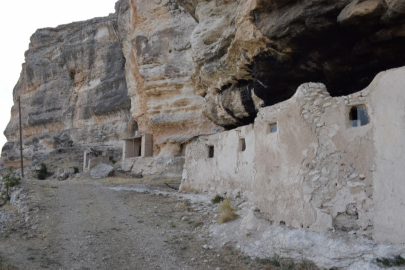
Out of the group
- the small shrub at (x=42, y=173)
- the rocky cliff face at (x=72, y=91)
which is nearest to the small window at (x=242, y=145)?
the small shrub at (x=42, y=173)

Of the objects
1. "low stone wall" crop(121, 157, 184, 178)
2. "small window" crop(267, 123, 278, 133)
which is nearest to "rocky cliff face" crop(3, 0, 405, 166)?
"low stone wall" crop(121, 157, 184, 178)

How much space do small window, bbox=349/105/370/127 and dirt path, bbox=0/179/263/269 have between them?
2661 mm

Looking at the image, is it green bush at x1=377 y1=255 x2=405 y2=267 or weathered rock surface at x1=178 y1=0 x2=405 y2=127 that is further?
weathered rock surface at x1=178 y1=0 x2=405 y2=127

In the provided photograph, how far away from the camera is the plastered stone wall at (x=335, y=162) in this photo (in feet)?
15.6

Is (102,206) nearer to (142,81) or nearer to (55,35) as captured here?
(142,81)

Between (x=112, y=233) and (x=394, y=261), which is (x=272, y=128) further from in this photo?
(x=112, y=233)

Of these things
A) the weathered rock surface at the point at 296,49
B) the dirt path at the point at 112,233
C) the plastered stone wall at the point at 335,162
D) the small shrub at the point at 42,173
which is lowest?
the small shrub at the point at 42,173

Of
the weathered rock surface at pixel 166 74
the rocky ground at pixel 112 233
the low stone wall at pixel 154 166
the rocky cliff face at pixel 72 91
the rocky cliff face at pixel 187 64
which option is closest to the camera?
the rocky ground at pixel 112 233

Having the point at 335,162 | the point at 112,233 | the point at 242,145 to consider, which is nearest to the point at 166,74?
the point at 242,145

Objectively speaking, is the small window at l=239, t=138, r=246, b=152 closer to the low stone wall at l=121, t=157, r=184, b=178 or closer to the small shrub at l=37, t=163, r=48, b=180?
the low stone wall at l=121, t=157, r=184, b=178

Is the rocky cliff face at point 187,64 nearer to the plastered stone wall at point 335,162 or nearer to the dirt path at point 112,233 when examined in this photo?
the plastered stone wall at point 335,162

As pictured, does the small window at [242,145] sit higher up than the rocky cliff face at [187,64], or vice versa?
the rocky cliff face at [187,64]

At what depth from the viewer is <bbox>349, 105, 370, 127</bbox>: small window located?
17.5 ft

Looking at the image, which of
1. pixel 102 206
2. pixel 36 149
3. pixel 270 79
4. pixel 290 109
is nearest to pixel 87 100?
pixel 36 149
